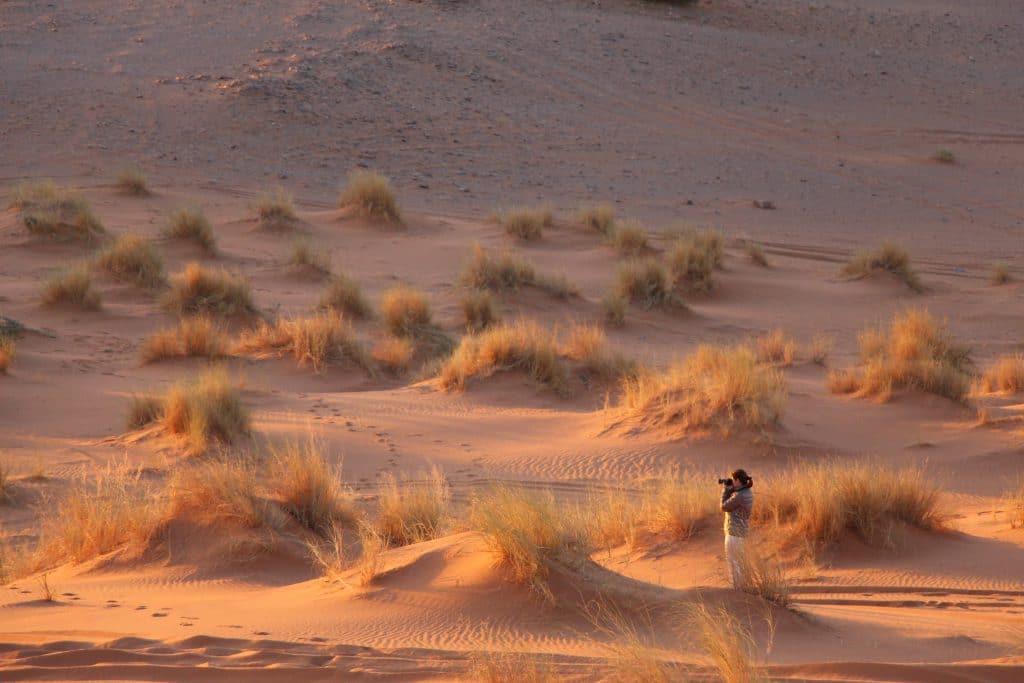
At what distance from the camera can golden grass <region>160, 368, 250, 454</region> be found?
963 centimetres

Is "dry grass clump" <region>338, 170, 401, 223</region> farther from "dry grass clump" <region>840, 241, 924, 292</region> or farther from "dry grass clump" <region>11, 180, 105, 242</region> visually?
"dry grass clump" <region>840, 241, 924, 292</region>

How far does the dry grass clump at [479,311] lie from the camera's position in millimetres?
15531

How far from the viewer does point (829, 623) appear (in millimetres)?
5879

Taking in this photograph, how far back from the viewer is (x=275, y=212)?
20.5 m

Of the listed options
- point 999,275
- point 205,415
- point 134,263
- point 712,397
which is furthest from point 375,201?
point 205,415

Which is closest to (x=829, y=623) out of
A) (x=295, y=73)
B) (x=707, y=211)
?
(x=707, y=211)

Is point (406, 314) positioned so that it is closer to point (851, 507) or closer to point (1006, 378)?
point (1006, 378)

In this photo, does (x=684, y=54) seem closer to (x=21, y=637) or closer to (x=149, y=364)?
(x=149, y=364)

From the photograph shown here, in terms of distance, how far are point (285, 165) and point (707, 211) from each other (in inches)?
328

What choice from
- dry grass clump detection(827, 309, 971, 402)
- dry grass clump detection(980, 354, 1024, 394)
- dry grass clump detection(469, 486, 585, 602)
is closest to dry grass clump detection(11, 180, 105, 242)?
dry grass clump detection(827, 309, 971, 402)

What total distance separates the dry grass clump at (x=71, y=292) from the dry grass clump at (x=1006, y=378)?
10.1 meters

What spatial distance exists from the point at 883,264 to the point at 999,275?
71.9 inches

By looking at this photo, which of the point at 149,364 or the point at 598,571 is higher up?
the point at 598,571

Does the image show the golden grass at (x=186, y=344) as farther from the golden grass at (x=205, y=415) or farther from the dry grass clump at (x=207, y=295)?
the golden grass at (x=205, y=415)
